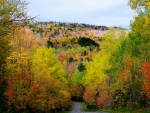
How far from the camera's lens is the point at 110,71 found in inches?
1927

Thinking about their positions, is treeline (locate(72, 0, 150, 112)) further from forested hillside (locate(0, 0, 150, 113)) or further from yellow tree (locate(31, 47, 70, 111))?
yellow tree (locate(31, 47, 70, 111))

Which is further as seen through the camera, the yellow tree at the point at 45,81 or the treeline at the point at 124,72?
the yellow tree at the point at 45,81

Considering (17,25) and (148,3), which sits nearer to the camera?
(17,25)

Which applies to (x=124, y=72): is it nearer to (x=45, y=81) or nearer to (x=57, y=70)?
(x=45, y=81)

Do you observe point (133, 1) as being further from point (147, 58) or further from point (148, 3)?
point (147, 58)

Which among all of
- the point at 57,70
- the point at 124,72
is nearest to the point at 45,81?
the point at 57,70

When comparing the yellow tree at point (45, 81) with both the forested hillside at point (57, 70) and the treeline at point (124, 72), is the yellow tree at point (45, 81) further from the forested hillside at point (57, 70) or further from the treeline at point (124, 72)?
the treeline at point (124, 72)

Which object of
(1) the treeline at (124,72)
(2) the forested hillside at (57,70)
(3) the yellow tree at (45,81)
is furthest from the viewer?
(3) the yellow tree at (45,81)

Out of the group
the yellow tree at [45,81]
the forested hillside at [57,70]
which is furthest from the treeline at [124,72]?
the yellow tree at [45,81]

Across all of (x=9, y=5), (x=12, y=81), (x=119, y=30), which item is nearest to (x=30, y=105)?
(x=12, y=81)

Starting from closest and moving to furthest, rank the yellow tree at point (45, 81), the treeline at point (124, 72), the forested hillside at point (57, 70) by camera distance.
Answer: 1. the forested hillside at point (57, 70)
2. the treeline at point (124, 72)
3. the yellow tree at point (45, 81)

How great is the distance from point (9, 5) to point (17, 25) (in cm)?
168

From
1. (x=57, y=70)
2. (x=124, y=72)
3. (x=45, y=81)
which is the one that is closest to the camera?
(x=124, y=72)

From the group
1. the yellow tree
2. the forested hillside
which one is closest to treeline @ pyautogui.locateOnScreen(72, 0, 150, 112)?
the forested hillside
